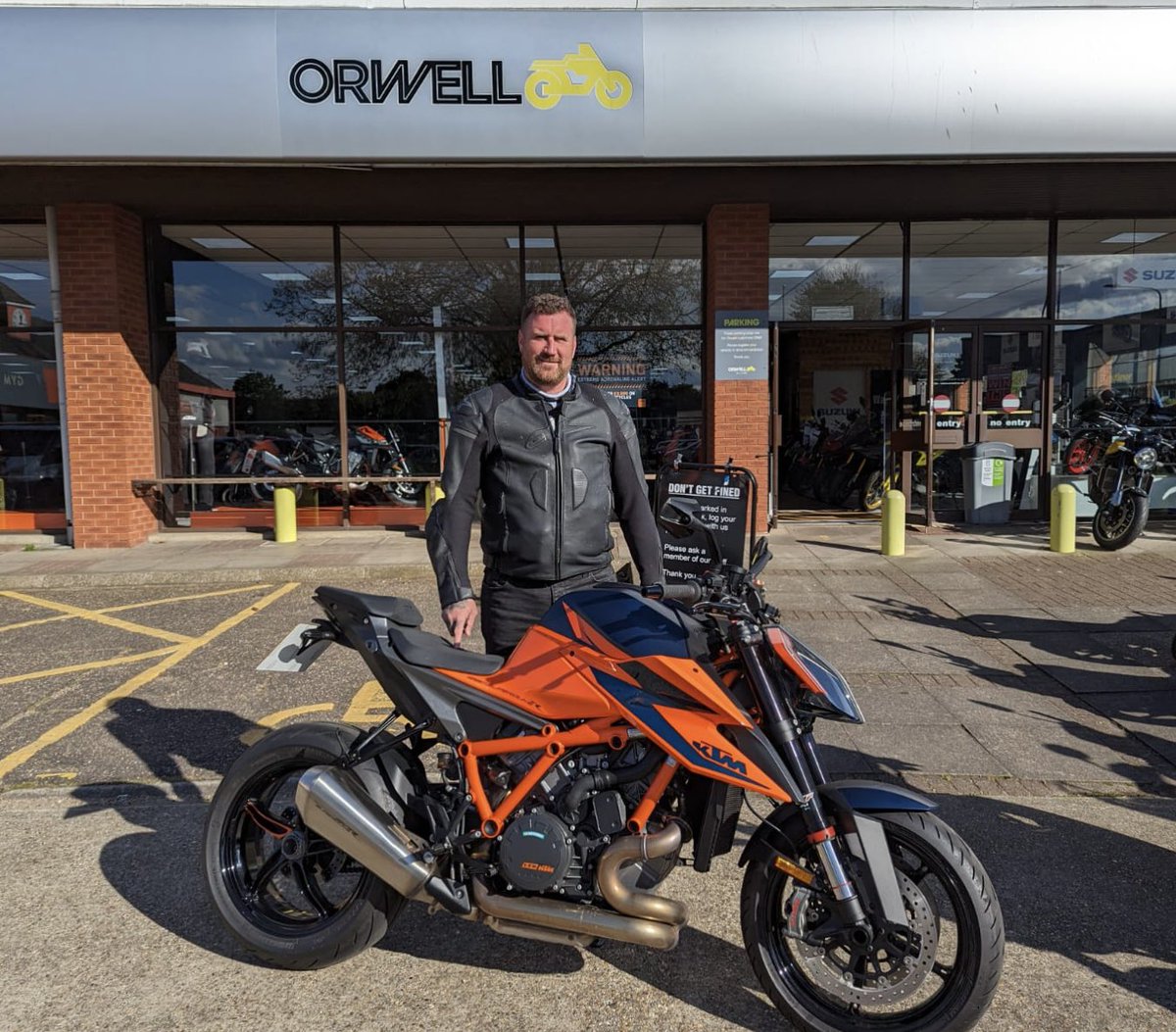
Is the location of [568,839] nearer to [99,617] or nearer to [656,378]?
[99,617]

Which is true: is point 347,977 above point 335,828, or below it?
below

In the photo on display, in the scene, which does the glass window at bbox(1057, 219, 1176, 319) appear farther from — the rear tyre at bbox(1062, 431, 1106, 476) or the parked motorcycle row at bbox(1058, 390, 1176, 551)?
the rear tyre at bbox(1062, 431, 1106, 476)

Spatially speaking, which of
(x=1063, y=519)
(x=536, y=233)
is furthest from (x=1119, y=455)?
(x=536, y=233)

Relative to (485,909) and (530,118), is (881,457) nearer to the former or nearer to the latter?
(530,118)

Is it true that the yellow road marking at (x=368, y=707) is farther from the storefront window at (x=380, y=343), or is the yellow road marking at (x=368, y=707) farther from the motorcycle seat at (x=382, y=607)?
the storefront window at (x=380, y=343)

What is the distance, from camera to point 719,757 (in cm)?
225

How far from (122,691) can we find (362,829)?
3.51m

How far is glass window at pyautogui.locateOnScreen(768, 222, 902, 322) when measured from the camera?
450 inches

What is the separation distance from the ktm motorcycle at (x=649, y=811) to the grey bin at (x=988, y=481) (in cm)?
932

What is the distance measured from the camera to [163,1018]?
2.47 metres

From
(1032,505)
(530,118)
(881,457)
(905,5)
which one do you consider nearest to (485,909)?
(530,118)

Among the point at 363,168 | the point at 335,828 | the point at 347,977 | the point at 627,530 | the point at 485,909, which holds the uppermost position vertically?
the point at 363,168

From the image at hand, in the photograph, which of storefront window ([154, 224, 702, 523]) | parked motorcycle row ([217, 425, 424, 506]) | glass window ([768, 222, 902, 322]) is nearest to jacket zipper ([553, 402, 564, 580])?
storefront window ([154, 224, 702, 523])

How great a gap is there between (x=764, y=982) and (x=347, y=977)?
4.04 ft
